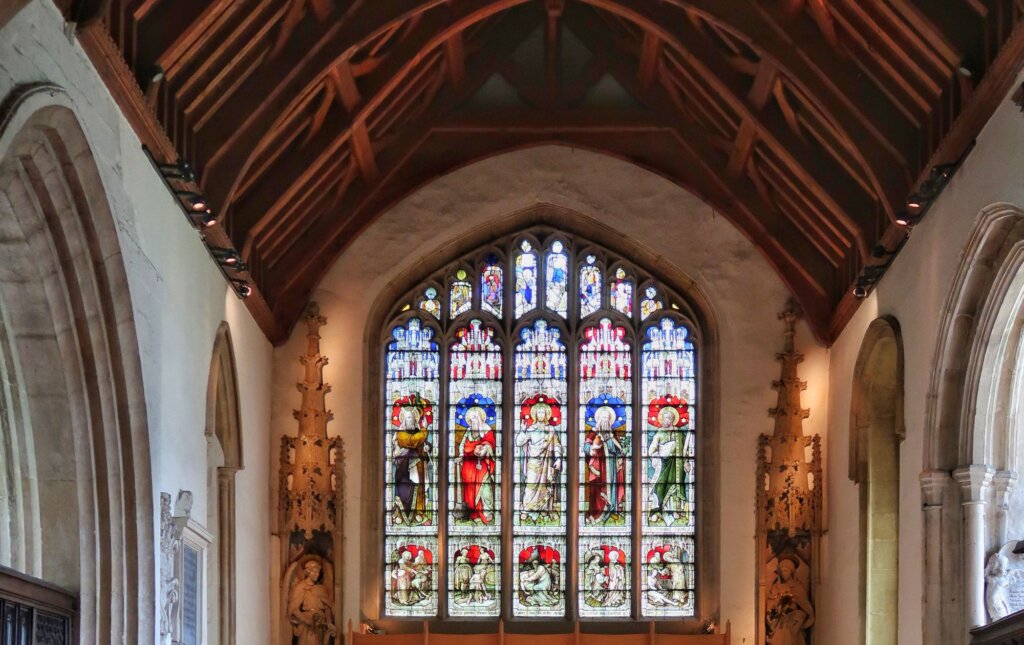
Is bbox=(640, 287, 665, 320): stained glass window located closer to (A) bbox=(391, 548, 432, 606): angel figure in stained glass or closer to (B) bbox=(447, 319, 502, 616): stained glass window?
(B) bbox=(447, 319, 502, 616): stained glass window

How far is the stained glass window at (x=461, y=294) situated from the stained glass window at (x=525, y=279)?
0.41 m

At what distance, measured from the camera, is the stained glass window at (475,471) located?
15.6 metres

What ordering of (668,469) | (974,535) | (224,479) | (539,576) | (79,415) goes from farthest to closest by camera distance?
1. (668,469)
2. (539,576)
3. (224,479)
4. (974,535)
5. (79,415)

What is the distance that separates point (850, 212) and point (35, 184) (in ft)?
20.5

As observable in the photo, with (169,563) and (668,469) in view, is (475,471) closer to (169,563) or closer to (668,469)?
(668,469)

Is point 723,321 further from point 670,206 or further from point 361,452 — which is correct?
point 361,452

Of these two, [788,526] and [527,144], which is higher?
[527,144]

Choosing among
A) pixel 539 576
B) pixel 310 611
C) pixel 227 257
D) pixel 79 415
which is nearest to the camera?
pixel 79 415

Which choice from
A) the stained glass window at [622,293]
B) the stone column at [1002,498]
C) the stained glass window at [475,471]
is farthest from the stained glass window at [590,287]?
the stone column at [1002,498]

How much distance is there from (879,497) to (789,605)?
175cm

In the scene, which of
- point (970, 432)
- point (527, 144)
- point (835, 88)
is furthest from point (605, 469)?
point (970, 432)

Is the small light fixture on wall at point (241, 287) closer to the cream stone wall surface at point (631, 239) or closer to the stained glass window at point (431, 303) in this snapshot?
the cream stone wall surface at point (631, 239)

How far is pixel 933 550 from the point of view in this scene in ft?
37.3

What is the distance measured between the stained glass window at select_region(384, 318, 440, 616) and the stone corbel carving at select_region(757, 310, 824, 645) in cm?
273
